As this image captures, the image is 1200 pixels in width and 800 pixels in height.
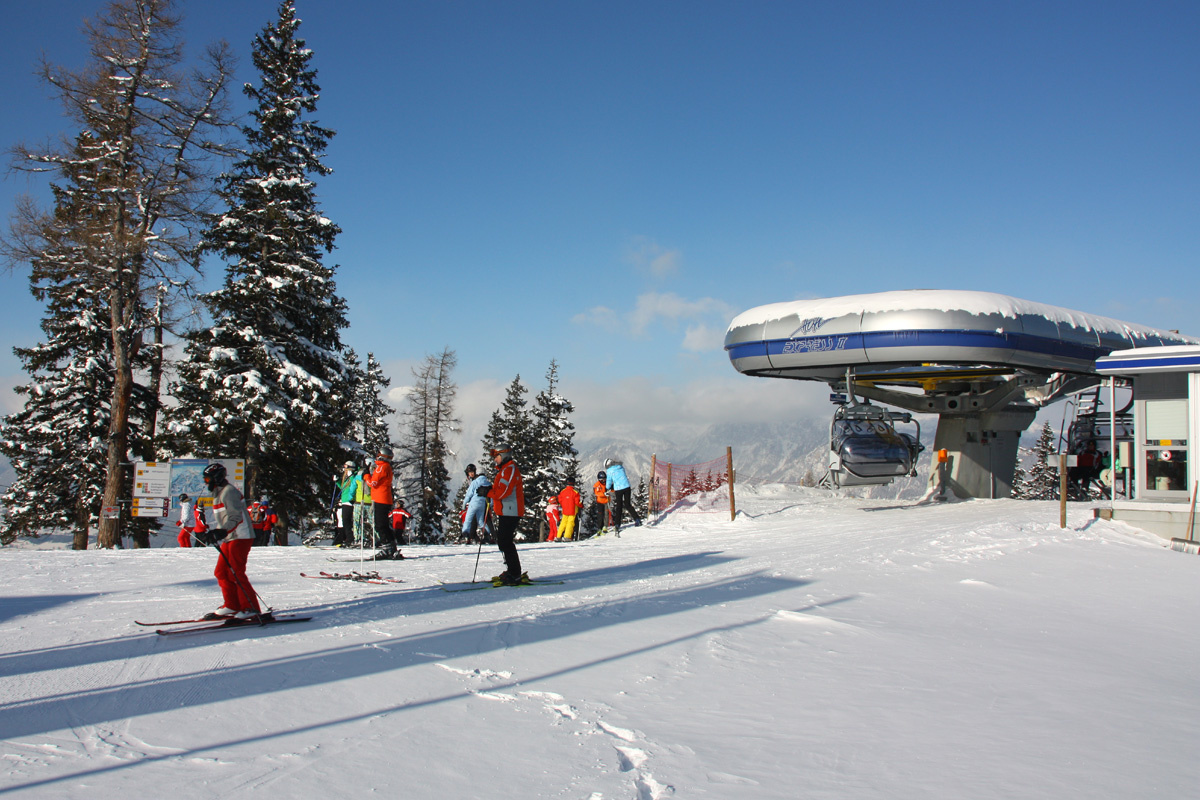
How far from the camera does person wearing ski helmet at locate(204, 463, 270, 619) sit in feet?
23.0

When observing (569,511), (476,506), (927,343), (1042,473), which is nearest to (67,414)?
(569,511)

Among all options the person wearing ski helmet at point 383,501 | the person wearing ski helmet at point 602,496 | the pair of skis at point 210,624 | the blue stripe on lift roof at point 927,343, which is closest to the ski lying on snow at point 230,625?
the pair of skis at point 210,624

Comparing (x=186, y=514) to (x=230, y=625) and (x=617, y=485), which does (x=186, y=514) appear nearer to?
(x=617, y=485)

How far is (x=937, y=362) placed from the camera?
64.1ft

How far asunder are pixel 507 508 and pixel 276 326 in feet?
56.3

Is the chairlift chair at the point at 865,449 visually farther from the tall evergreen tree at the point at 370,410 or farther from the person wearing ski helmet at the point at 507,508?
the tall evergreen tree at the point at 370,410

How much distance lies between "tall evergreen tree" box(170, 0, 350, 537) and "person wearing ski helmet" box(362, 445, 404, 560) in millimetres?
10740

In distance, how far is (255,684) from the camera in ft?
16.3

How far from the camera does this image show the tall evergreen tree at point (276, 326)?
73.8 feet

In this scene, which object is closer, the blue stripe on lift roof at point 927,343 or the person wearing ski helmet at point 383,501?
the person wearing ski helmet at point 383,501

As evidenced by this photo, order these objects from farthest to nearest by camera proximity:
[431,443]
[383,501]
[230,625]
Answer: [431,443] → [383,501] → [230,625]

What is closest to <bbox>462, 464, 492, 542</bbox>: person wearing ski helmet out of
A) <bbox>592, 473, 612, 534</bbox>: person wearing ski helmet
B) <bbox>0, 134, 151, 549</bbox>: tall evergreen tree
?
<bbox>592, 473, 612, 534</bbox>: person wearing ski helmet

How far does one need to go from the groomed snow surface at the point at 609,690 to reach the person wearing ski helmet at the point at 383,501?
2363 millimetres

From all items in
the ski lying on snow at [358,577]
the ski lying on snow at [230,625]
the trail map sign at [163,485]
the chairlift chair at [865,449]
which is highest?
the chairlift chair at [865,449]
